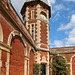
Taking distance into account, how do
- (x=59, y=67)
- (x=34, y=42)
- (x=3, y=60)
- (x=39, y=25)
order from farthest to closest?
(x=59, y=67), (x=39, y=25), (x=34, y=42), (x=3, y=60)

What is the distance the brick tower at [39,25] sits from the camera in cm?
1434

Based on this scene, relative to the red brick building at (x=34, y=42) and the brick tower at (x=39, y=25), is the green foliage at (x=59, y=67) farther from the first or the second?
the brick tower at (x=39, y=25)

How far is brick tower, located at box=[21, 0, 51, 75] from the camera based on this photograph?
14344 mm

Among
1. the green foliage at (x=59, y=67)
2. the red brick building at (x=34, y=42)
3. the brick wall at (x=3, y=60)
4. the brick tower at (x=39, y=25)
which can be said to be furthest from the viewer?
the green foliage at (x=59, y=67)

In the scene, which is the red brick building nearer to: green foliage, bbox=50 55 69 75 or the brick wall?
the brick wall

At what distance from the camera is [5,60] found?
575 cm

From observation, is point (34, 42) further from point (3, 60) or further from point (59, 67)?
point (3, 60)

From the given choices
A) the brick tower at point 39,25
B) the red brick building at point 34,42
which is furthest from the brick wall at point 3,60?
the brick tower at point 39,25

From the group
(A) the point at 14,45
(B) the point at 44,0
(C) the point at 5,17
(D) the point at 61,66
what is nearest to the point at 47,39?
(D) the point at 61,66

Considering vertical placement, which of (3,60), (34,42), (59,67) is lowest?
(59,67)

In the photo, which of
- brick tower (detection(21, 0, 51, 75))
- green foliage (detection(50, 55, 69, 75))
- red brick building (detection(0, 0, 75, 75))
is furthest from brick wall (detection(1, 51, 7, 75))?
green foliage (detection(50, 55, 69, 75))

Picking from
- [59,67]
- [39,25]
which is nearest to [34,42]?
[39,25]

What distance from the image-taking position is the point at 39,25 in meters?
14.9

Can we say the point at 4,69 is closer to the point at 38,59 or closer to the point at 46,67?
the point at 38,59
